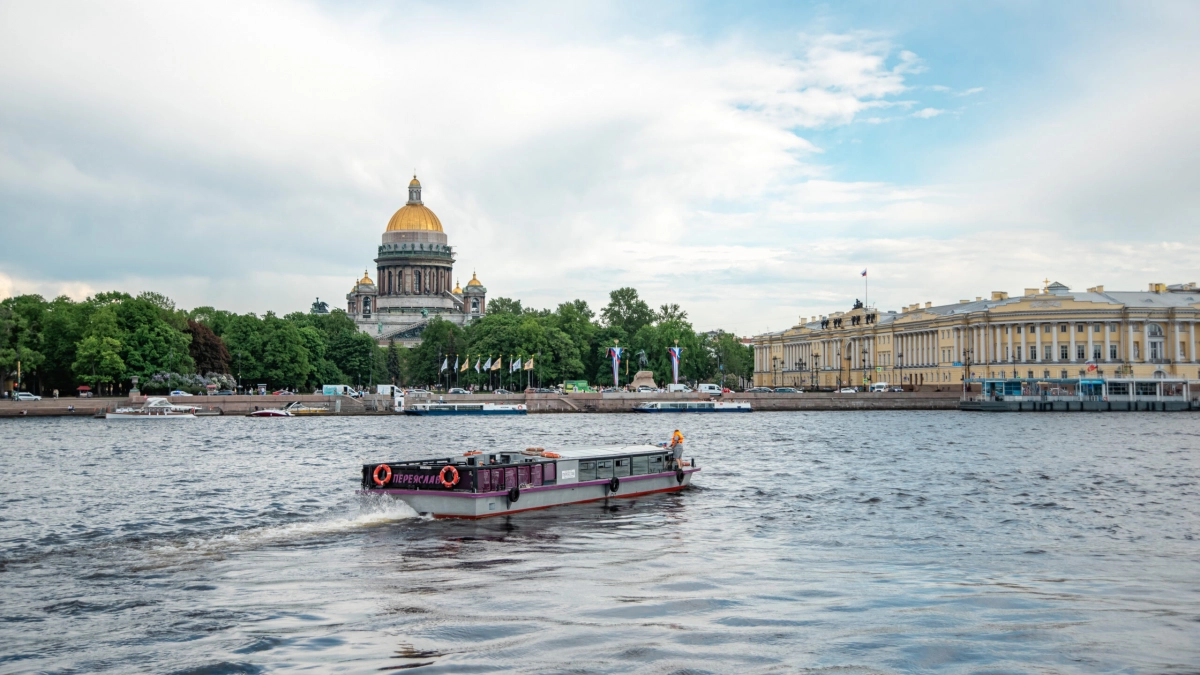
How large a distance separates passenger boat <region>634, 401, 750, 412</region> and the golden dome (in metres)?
83.3

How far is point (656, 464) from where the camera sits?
30859 millimetres

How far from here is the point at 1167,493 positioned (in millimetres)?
31062

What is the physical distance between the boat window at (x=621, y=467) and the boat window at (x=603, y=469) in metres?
0.24

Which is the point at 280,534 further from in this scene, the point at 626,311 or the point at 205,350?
the point at 626,311

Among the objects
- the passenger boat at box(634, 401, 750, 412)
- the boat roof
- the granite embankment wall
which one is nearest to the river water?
the boat roof

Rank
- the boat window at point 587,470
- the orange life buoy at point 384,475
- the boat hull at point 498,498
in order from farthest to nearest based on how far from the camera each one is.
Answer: the boat window at point 587,470
the orange life buoy at point 384,475
the boat hull at point 498,498

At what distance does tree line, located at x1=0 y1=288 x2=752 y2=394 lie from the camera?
3396 inches

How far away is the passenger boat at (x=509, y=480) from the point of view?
24688 mm

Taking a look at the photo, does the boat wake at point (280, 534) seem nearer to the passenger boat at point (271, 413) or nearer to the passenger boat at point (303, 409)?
the passenger boat at point (271, 413)

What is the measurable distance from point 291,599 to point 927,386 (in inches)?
4532

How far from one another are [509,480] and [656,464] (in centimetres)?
656

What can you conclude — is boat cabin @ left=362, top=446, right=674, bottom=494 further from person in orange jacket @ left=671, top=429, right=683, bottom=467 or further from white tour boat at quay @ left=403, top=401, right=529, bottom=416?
white tour boat at quay @ left=403, top=401, right=529, bottom=416

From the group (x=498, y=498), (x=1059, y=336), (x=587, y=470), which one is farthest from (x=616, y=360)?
(x=498, y=498)

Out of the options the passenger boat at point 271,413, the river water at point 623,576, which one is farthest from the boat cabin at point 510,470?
the passenger boat at point 271,413
